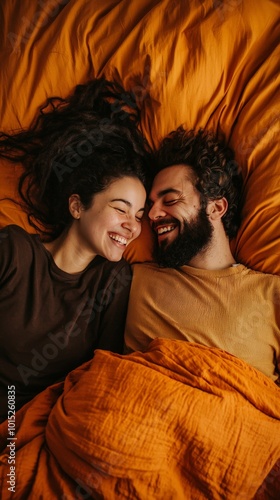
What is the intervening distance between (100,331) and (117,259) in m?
0.26

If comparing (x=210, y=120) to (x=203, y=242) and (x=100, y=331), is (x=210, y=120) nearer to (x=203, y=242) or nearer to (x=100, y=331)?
(x=203, y=242)

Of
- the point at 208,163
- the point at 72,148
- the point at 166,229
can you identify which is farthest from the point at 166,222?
the point at 72,148

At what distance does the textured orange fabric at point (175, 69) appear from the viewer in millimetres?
1395

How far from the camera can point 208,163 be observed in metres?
1.46

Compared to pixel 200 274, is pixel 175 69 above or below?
above

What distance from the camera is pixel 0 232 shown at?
4.35 feet

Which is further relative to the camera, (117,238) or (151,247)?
(151,247)

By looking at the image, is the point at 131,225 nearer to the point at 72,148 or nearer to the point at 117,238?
the point at 117,238

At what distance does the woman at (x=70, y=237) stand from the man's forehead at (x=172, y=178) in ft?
0.21

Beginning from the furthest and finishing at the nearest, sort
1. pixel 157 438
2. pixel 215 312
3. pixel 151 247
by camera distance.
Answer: pixel 151 247, pixel 215 312, pixel 157 438

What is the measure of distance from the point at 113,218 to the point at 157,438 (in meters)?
0.67

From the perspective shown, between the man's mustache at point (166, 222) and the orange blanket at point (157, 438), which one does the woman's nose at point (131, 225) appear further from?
the orange blanket at point (157, 438)

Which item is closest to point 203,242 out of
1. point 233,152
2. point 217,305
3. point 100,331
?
point 217,305

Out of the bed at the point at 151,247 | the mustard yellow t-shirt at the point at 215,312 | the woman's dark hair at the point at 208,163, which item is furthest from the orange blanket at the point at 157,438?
the woman's dark hair at the point at 208,163
